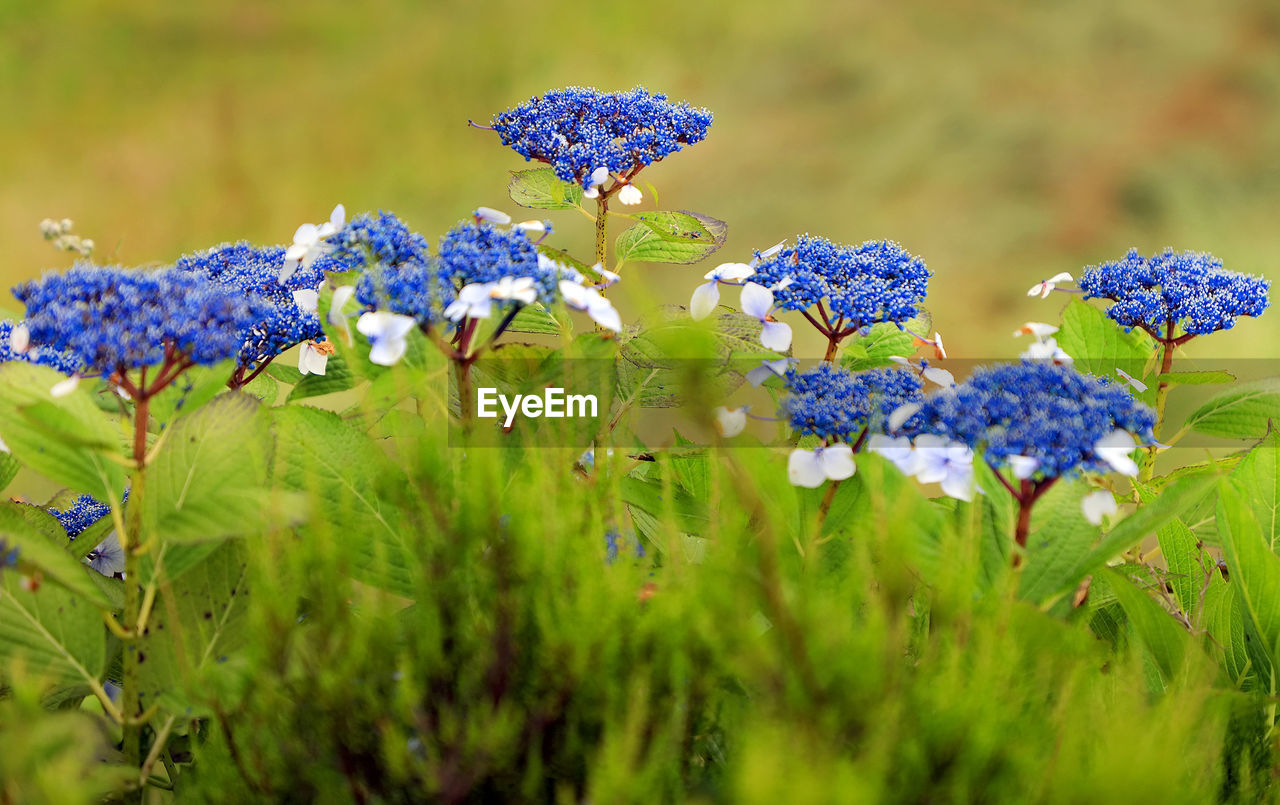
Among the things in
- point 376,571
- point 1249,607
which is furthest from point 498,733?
point 1249,607

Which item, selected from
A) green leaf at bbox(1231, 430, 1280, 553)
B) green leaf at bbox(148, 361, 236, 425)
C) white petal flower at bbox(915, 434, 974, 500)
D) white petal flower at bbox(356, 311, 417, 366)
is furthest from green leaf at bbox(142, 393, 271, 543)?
green leaf at bbox(1231, 430, 1280, 553)

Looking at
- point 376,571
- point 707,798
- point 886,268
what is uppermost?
point 886,268

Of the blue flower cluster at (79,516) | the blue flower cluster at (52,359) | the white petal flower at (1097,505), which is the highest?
the blue flower cluster at (52,359)

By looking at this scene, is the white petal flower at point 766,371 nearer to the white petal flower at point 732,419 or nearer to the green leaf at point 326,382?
the white petal flower at point 732,419

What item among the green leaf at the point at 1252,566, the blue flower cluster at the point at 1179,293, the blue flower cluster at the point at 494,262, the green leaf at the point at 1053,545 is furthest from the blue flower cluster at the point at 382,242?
the blue flower cluster at the point at 1179,293

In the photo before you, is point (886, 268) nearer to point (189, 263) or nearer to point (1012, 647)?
point (1012, 647)

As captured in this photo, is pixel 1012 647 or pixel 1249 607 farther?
pixel 1249 607
